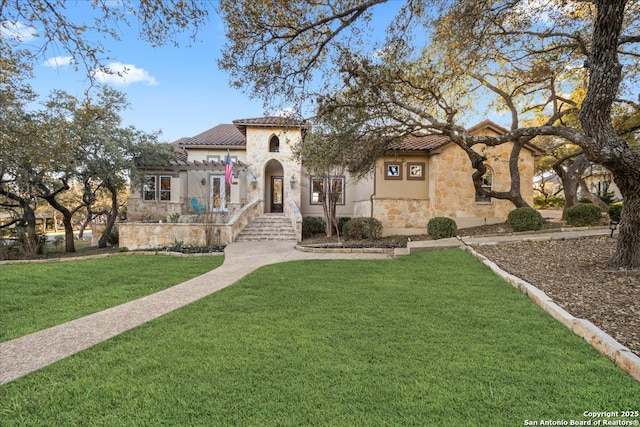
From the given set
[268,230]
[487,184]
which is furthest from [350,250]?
[487,184]

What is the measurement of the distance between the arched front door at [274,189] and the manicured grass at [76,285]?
37.0 feet

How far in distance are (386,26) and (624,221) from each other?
277 inches

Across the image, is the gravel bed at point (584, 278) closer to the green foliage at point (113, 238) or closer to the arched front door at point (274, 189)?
the arched front door at point (274, 189)

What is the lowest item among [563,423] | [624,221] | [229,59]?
[563,423]

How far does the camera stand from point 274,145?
2073cm

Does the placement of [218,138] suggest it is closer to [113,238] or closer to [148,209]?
[148,209]

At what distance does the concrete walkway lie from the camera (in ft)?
11.9

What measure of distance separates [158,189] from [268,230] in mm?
8953

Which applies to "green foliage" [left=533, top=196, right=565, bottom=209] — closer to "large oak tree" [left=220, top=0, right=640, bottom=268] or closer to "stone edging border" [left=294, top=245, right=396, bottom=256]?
"large oak tree" [left=220, top=0, right=640, bottom=268]

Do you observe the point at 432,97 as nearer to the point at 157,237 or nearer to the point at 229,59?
the point at 229,59

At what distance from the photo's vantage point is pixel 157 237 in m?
14.7

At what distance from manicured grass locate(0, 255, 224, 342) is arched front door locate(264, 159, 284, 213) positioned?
37.0 ft

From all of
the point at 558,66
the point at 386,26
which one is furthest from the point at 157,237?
the point at 558,66

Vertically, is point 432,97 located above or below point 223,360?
above
